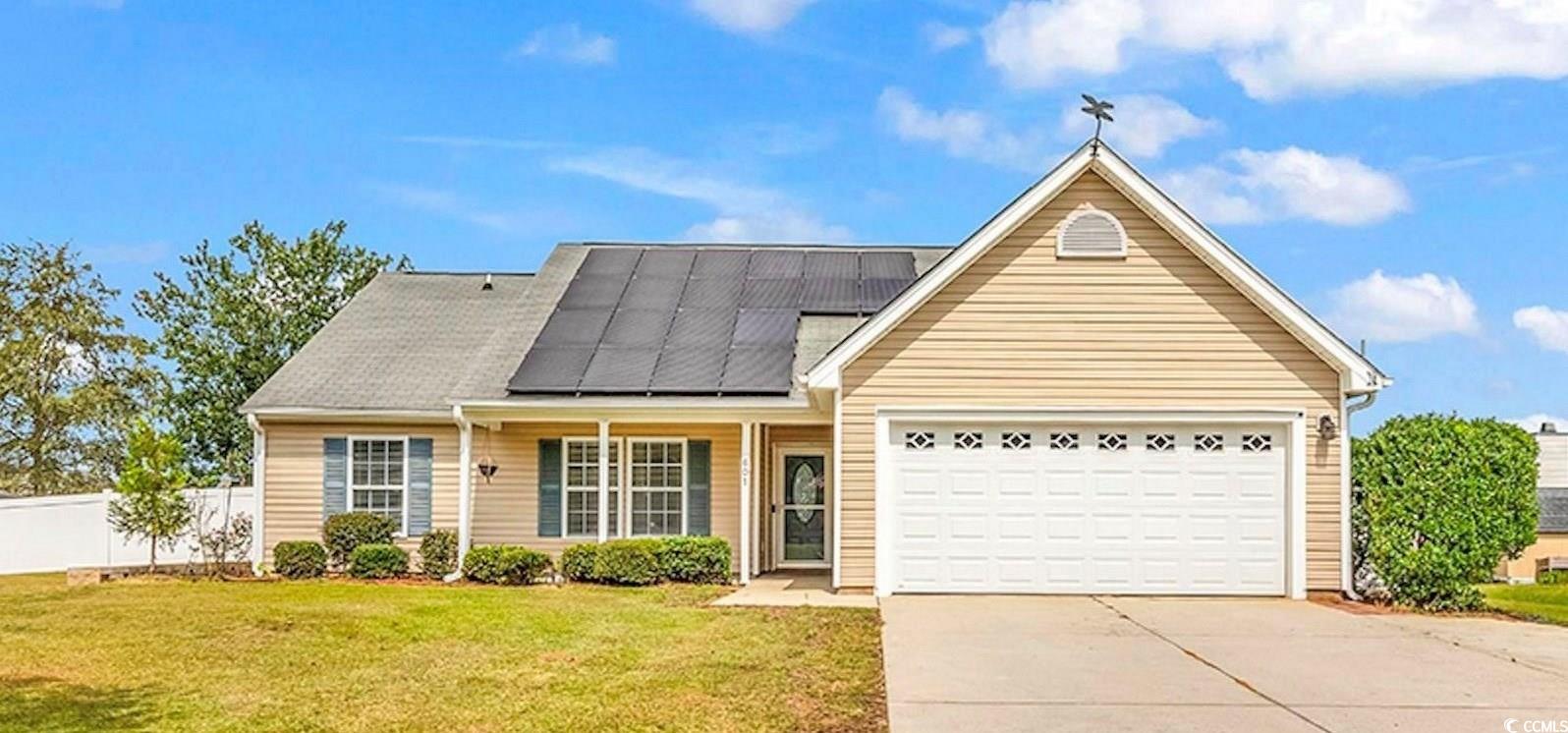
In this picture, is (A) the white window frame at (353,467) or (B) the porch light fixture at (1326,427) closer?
(B) the porch light fixture at (1326,427)

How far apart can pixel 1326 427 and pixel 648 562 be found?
8.40 metres

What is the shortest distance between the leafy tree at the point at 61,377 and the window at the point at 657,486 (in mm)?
19140

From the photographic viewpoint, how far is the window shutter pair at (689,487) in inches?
749

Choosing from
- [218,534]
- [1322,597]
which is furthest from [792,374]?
[218,534]

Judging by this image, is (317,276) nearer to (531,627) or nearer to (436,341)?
(436,341)

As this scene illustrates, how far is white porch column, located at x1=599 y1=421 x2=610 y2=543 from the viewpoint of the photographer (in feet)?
58.4

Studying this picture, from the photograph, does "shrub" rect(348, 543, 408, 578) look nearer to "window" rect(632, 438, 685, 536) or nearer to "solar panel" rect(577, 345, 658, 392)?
"window" rect(632, 438, 685, 536)

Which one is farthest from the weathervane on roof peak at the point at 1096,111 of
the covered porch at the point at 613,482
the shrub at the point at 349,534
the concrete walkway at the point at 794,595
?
the shrub at the point at 349,534

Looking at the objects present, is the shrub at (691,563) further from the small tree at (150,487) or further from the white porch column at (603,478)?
the small tree at (150,487)

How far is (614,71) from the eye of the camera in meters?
19.7

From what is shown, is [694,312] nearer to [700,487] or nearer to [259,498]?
[700,487]

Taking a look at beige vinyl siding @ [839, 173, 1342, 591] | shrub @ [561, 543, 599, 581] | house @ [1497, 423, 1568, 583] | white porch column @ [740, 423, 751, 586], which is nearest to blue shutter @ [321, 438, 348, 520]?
shrub @ [561, 543, 599, 581]

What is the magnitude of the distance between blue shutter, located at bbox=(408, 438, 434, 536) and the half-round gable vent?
967cm

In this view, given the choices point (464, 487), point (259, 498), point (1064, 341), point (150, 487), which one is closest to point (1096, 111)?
point (1064, 341)
